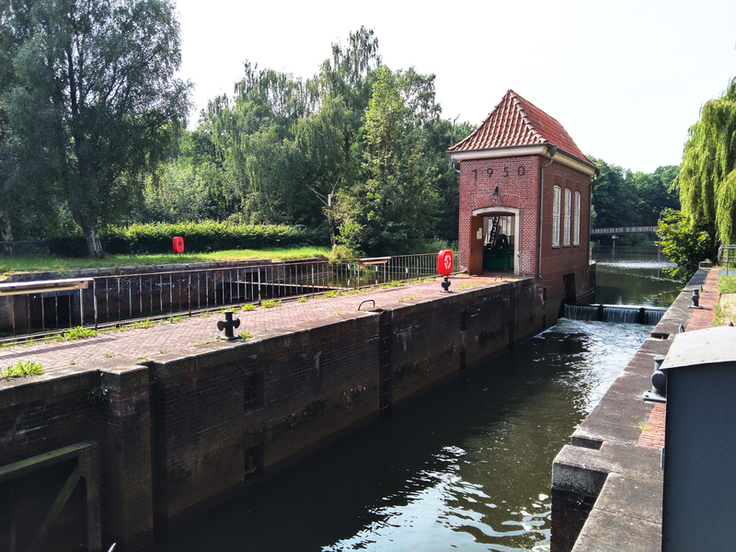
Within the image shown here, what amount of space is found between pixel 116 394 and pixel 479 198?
1652 centimetres

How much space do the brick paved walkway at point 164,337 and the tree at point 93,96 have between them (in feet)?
45.7

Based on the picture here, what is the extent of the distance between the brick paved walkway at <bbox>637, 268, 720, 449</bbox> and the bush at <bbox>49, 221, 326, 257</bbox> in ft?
72.4

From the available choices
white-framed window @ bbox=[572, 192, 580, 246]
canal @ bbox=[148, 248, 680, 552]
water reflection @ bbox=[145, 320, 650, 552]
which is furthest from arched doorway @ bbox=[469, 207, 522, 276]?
water reflection @ bbox=[145, 320, 650, 552]

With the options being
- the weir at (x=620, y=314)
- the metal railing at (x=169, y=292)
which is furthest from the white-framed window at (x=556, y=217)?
the metal railing at (x=169, y=292)

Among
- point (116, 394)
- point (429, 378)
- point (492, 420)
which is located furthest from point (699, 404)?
point (429, 378)

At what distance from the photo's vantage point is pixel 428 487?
8.17m

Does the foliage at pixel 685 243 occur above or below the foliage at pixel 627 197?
below

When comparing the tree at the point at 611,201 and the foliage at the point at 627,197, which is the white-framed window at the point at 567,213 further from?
the tree at the point at 611,201

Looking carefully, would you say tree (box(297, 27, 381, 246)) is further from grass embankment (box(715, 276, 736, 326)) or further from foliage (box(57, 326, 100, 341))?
foliage (box(57, 326, 100, 341))

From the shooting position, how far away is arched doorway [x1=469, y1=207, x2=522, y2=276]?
777 inches

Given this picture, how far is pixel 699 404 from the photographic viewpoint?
3.02m

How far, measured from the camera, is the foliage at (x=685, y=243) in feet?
80.1

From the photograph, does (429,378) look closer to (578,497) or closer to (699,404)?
(578,497)

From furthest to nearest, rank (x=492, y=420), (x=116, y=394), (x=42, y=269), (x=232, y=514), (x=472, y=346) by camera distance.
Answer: (x=42, y=269)
(x=472, y=346)
(x=492, y=420)
(x=232, y=514)
(x=116, y=394)
